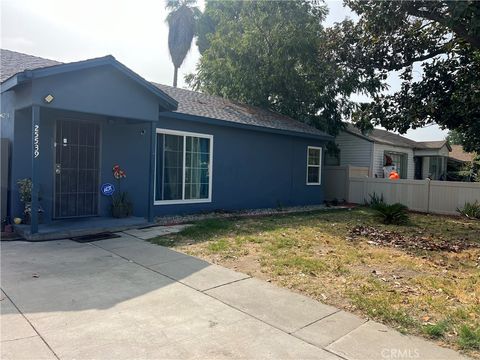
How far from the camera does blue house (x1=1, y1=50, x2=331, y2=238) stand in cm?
730

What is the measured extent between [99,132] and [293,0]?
→ 12.8 meters

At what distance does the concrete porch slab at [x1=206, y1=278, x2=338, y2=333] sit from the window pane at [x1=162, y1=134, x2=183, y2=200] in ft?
19.0

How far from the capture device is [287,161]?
13.9m

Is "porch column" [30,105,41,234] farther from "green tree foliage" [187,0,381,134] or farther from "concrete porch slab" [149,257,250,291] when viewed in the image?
"green tree foliage" [187,0,381,134]

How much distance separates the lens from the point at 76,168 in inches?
336

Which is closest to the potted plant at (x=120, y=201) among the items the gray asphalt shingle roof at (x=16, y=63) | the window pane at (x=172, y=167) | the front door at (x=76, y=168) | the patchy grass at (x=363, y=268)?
the front door at (x=76, y=168)

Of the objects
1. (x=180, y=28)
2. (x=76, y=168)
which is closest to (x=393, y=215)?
(x=76, y=168)

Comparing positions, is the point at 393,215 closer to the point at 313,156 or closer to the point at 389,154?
the point at 313,156

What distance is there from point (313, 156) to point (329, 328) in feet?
39.4

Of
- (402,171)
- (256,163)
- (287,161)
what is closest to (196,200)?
(256,163)

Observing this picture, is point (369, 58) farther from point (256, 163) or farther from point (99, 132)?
Result: point (99, 132)

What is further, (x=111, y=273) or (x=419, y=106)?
(x=419, y=106)

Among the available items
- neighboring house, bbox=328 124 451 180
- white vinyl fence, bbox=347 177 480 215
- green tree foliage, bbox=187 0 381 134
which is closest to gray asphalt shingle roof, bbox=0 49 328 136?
white vinyl fence, bbox=347 177 480 215

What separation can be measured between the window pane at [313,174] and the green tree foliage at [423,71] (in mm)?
4054
